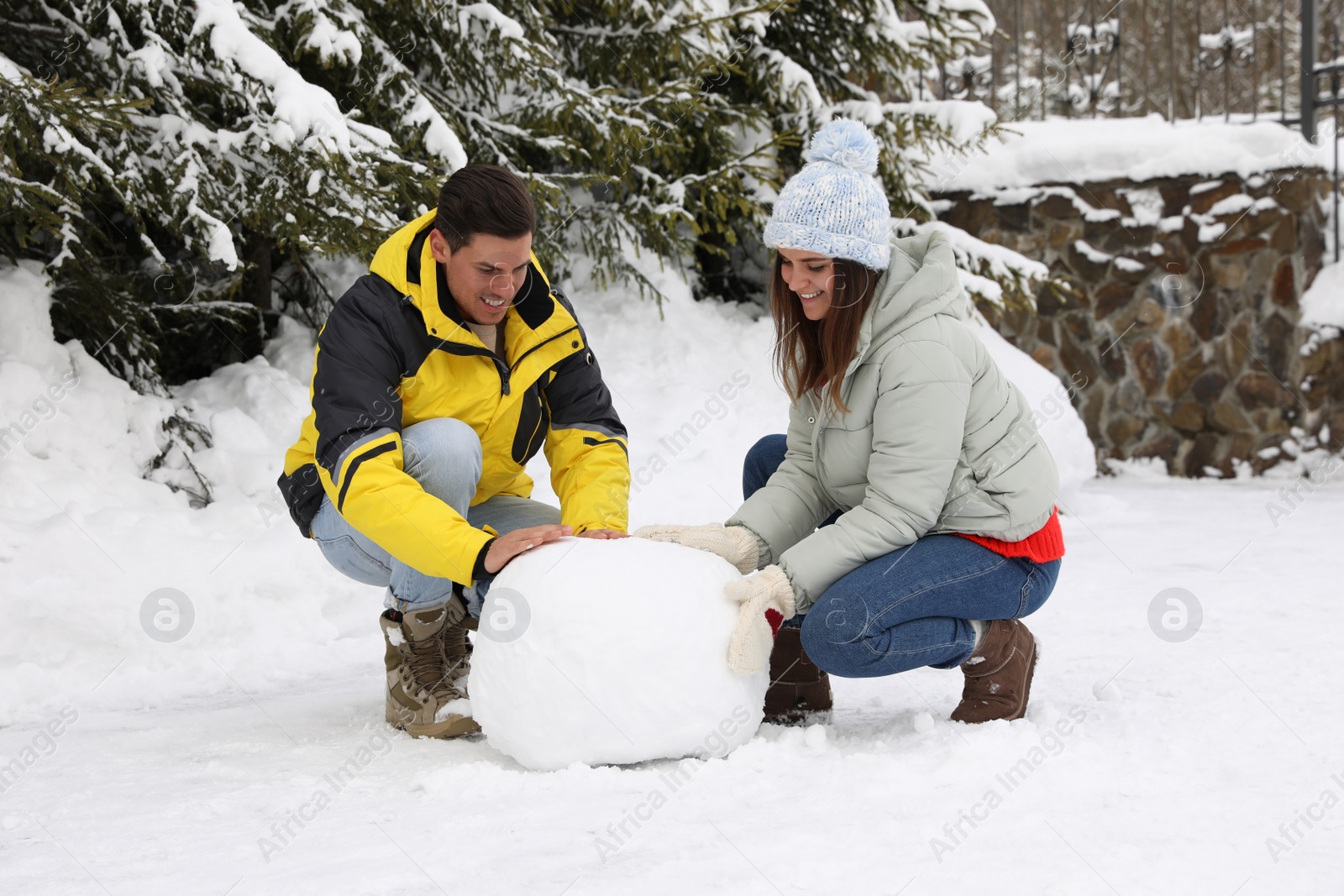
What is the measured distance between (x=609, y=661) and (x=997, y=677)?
91 centimetres

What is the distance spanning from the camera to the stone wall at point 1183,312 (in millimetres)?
6770

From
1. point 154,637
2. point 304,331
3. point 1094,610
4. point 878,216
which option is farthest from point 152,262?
point 1094,610

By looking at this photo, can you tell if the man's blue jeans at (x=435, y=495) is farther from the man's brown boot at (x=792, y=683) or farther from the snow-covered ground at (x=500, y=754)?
the man's brown boot at (x=792, y=683)

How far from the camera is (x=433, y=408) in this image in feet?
9.11

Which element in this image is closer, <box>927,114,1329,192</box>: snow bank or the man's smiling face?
the man's smiling face

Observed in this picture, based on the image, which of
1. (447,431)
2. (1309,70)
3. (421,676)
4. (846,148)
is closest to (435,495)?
(447,431)

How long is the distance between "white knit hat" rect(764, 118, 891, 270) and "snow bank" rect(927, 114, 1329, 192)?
422 centimetres

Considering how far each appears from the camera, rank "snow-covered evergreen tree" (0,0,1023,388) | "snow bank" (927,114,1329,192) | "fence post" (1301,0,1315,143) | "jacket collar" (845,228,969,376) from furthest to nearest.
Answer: "fence post" (1301,0,1315,143) → "snow bank" (927,114,1329,192) → "snow-covered evergreen tree" (0,0,1023,388) → "jacket collar" (845,228,969,376)

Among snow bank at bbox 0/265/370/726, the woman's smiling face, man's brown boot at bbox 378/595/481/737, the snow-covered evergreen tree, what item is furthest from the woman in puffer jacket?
the snow-covered evergreen tree

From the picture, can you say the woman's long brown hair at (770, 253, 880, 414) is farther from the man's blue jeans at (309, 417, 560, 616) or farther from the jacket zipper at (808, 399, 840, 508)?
the man's blue jeans at (309, 417, 560, 616)

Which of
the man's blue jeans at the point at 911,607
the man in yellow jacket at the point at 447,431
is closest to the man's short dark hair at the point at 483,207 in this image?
the man in yellow jacket at the point at 447,431

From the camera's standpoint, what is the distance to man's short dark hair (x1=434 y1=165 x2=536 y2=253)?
2576 millimetres

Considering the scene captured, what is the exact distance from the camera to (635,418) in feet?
18.1

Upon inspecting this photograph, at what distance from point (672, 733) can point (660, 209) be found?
361 centimetres
